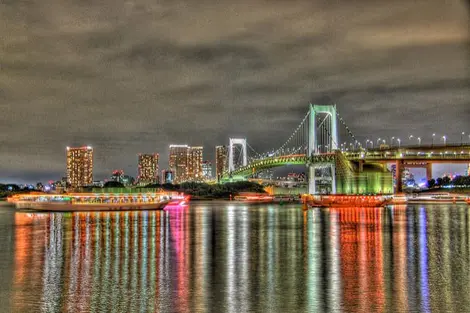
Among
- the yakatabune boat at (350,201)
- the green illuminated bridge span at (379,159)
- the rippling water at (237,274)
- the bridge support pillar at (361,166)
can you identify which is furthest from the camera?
the bridge support pillar at (361,166)

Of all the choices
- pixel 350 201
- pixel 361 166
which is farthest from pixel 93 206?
pixel 361 166

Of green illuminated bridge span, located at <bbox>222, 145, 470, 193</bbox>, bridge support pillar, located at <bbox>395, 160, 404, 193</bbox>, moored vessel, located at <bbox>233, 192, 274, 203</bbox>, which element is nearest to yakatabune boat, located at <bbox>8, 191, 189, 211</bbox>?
green illuminated bridge span, located at <bbox>222, 145, 470, 193</bbox>

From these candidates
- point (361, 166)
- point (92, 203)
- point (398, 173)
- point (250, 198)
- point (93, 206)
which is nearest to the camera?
point (93, 206)

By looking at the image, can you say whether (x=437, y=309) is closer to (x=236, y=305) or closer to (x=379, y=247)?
(x=236, y=305)

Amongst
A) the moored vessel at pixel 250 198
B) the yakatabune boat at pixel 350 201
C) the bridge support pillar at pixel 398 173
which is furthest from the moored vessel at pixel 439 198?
the yakatabune boat at pixel 350 201

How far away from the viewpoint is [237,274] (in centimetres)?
1606

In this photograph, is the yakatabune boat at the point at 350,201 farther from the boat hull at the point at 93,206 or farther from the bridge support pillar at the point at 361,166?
the boat hull at the point at 93,206

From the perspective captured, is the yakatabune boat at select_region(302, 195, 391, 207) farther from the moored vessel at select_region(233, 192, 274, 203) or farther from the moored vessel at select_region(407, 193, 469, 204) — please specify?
the moored vessel at select_region(233, 192, 274, 203)

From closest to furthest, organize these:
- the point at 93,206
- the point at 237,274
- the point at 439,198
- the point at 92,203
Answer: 1. the point at 237,274
2. the point at 93,206
3. the point at 92,203
4. the point at 439,198

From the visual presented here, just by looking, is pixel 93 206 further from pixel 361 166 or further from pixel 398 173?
pixel 398 173

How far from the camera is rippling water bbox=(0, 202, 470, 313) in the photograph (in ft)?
39.9

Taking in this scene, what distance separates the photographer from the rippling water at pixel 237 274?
12.2m

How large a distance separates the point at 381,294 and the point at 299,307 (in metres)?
2.32

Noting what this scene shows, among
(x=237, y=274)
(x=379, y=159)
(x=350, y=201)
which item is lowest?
(x=237, y=274)
